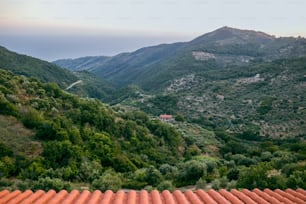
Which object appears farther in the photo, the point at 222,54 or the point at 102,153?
the point at 222,54

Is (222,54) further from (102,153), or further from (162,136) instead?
(102,153)

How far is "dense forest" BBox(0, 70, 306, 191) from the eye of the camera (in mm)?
16625

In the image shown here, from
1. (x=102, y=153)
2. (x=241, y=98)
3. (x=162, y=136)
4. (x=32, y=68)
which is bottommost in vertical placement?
(x=241, y=98)

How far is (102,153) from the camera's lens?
2759cm

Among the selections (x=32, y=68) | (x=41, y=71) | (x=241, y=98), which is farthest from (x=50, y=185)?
(x=41, y=71)

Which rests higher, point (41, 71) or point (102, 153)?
point (41, 71)

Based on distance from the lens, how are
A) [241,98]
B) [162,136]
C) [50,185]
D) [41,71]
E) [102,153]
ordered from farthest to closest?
[41,71] < [241,98] < [162,136] < [102,153] < [50,185]

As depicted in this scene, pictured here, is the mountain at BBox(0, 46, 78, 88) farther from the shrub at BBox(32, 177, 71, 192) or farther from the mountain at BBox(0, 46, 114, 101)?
the shrub at BBox(32, 177, 71, 192)

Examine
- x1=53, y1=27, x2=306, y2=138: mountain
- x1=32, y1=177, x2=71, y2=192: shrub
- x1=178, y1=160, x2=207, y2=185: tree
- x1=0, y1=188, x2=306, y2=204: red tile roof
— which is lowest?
x1=53, y1=27, x2=306, y2=138: mountain

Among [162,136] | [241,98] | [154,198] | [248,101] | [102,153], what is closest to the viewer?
[154,198]

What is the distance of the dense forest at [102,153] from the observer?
16625 millimetres

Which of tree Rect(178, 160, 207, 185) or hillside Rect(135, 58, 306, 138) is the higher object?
tree Rect(178, 160, 207, 185)

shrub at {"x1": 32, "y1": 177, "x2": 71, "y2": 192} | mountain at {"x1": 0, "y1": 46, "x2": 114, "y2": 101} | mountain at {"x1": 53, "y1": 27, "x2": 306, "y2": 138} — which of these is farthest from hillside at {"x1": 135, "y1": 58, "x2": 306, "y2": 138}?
shrub at {"x1": 32, "y1": 177, "x2": 71, "y2": 192}

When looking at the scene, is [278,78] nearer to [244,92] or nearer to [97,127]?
[244,92]
